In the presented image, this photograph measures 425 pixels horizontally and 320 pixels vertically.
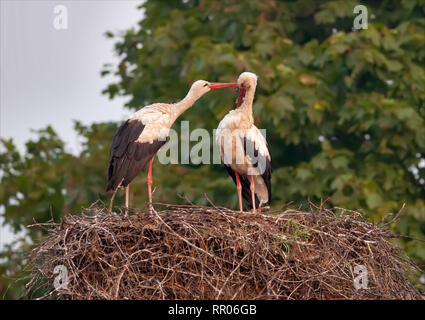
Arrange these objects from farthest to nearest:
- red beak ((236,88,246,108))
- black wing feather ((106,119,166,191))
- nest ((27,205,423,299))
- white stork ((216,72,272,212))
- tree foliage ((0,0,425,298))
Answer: tree foliage ((0,0,425,298))
red beak ((236,88,246,108))
white stork ((216,72,272,212))
black wing feather ((106,119,166,191))
nest ((27,205,423,299))

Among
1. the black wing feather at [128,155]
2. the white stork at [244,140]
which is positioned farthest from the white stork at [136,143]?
the white stork at [244,140]

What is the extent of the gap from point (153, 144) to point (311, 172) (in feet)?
14.6

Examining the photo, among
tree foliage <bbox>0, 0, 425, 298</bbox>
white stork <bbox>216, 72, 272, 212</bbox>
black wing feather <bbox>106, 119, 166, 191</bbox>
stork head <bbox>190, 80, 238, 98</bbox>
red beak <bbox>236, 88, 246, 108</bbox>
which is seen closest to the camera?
black wing feather <bbox>106, 119, 166, 191</bbox>

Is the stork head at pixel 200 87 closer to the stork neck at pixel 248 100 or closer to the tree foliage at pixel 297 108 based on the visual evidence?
the stork neck at pixel 248 100

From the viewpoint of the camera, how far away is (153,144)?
8.59 meters

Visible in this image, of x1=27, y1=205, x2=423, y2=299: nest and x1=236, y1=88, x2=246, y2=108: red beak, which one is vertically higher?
x1=236, y1=88, x2=246, y2=108: red beak

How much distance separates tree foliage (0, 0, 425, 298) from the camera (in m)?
12.6

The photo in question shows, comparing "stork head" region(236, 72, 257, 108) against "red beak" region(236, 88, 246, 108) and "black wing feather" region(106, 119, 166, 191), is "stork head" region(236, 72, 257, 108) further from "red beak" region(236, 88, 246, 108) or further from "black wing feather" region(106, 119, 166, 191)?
"black wing feather" region(106, 119, 166, 191)

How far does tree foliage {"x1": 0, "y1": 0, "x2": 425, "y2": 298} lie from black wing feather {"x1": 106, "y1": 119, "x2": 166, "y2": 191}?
349 centimetres

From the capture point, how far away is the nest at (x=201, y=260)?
7078mm

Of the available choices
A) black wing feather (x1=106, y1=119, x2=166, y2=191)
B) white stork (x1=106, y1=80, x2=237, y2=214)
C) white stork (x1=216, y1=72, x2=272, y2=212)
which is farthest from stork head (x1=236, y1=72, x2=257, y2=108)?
black wing feather (x1=106, y1=119, x2=166, y2=191)

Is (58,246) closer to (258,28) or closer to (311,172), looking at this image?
(311,172)

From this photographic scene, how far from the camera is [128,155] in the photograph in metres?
8.45

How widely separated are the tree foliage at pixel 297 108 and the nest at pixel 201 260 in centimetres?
419
